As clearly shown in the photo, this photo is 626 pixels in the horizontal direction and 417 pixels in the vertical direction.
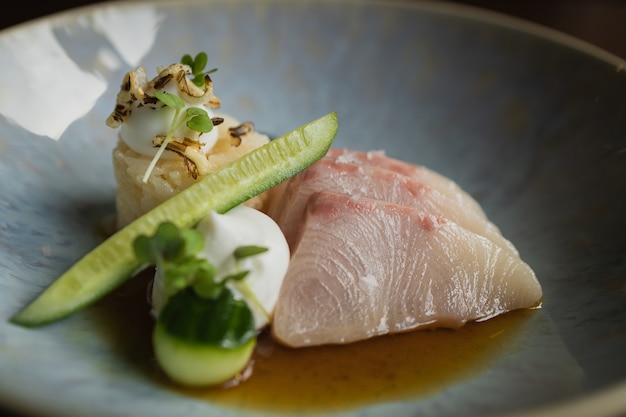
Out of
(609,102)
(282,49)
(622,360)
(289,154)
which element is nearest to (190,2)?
(282,49)

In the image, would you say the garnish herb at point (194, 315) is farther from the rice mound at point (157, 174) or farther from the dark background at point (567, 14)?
the dark background at point (567, 14)

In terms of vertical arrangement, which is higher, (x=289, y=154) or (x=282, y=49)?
(x=282, y=49)

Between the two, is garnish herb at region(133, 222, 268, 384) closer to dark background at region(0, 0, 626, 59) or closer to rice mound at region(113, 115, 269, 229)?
rice mound at region(113, 115, 269, 229)

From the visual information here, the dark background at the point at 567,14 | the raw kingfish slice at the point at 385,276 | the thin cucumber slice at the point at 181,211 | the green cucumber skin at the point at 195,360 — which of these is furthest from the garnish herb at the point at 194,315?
the dark background at the point at 567,14

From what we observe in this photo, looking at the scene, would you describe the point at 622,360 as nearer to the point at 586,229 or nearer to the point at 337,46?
the point at 586,229

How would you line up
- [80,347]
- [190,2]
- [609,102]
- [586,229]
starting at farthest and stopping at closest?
[190,2] → [609,102] → [586,229] → [80,347]

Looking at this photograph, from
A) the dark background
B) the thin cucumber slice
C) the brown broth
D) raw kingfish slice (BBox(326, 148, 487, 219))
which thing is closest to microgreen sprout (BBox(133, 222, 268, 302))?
the thin cucumber slice
